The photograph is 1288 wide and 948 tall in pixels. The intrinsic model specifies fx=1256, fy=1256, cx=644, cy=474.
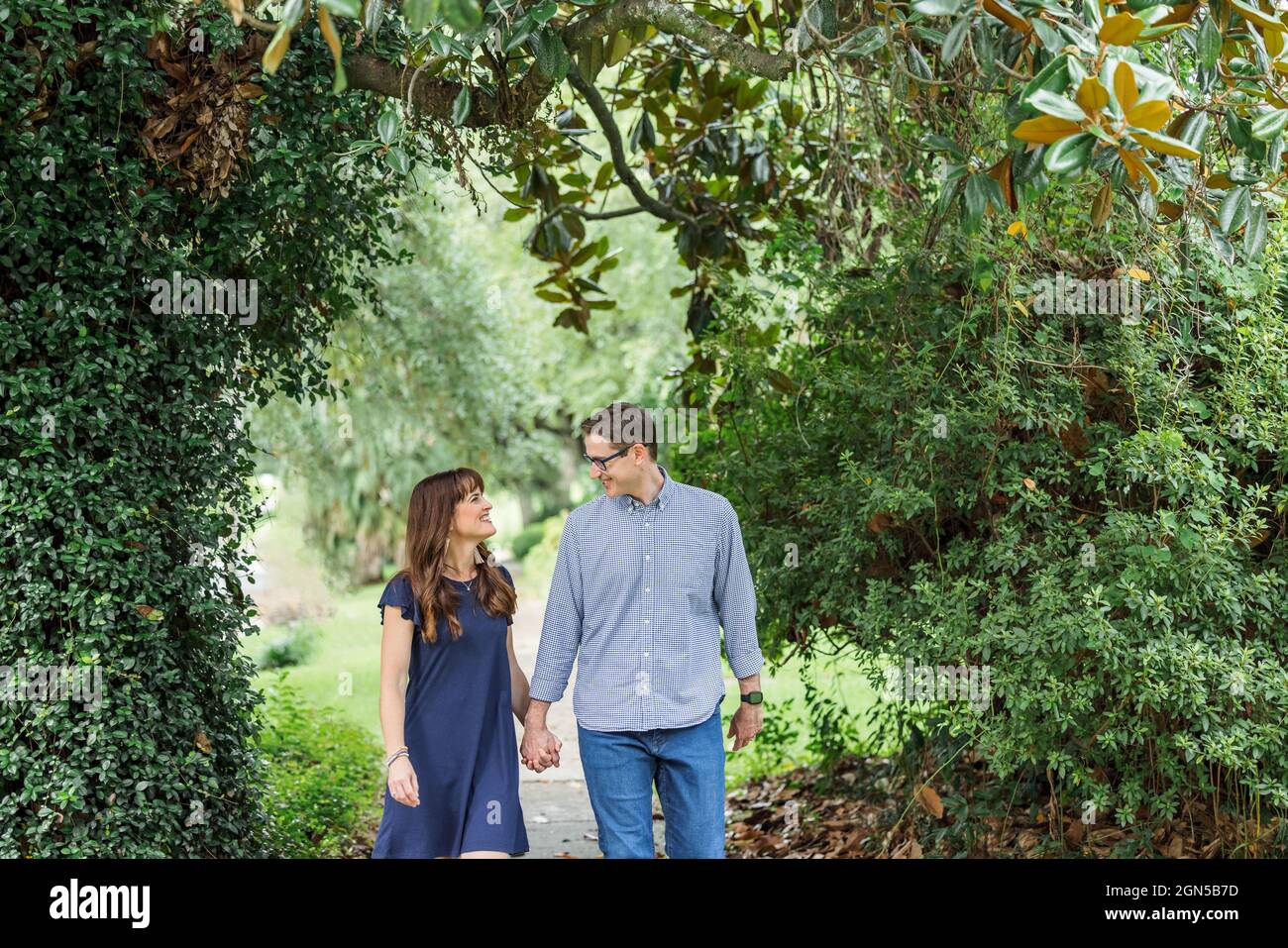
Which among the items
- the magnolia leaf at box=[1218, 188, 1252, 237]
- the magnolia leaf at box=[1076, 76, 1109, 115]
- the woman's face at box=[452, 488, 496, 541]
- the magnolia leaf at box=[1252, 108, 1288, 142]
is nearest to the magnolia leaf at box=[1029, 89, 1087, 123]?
the magnolia leaf at box=[1076, 76, 1109, 115]

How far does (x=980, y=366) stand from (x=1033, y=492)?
565mm

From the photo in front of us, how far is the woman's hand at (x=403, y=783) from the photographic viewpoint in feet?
13.4

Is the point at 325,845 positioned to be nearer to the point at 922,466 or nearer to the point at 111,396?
the point at 111,396

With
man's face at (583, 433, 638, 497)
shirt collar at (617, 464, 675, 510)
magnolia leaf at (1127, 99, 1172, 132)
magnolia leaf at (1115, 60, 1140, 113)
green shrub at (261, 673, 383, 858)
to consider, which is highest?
magnolia leaf at (1115, 60, 1140, 113)

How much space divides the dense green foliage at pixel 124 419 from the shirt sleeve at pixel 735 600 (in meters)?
2.11

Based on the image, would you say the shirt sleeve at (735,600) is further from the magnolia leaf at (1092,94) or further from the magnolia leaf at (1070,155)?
the magnolia leaf at (1092,94)

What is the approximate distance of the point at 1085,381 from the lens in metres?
5.29

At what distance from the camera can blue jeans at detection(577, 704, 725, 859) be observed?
4.27 metres

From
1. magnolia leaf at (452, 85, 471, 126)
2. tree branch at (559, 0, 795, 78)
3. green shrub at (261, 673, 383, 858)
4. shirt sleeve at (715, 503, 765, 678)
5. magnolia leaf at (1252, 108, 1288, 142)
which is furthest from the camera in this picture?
green shrub at (261, 673, 383, 858)

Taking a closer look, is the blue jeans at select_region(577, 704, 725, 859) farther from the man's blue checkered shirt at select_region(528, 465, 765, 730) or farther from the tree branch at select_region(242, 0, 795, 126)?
the tree branch at select_region(242, 0, 795, 126)

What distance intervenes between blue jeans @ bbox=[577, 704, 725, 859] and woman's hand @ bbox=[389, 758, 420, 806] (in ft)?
1.89

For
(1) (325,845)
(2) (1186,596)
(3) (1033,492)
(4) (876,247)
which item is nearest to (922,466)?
(3) (1033,492)

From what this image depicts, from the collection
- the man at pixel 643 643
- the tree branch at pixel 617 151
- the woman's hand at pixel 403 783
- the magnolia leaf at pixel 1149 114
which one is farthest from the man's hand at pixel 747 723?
the tree branch at pixel 617 151

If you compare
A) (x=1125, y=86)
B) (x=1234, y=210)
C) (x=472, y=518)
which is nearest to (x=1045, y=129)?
(x=1125, y=86)
